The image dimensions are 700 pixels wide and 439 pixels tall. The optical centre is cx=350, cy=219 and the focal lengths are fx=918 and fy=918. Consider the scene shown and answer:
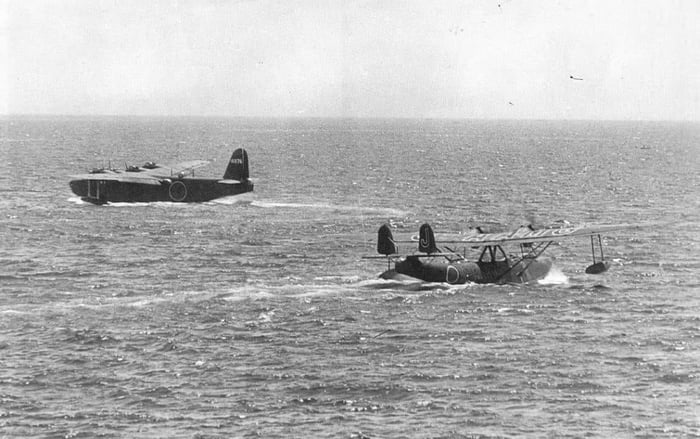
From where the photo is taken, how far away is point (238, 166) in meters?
117

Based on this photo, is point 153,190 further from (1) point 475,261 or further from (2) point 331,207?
(1) point 475,261

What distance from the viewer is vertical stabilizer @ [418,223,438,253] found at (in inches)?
2518

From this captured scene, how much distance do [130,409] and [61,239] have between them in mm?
49956

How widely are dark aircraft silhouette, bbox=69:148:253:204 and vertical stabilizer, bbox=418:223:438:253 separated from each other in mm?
53103

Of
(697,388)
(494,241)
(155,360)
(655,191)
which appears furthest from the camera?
(655,191)

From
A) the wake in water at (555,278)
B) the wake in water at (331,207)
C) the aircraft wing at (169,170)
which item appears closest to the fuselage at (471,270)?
the wake in water at (555,278)

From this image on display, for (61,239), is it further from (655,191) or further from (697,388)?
(655,191)

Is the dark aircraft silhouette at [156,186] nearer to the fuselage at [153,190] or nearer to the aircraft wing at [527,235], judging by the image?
the fuselage at [153,190]

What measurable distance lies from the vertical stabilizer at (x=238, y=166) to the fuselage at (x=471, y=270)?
171ft

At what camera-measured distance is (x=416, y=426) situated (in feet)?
123

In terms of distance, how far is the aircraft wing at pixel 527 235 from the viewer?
212 ft

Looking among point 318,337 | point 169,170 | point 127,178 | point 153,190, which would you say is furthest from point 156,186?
point 318,337

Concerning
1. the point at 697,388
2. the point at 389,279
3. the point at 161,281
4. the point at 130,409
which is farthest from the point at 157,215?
the point at 697,388

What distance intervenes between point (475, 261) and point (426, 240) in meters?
5.88
